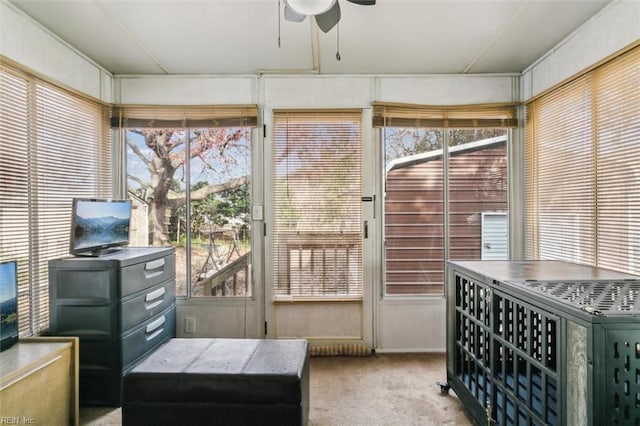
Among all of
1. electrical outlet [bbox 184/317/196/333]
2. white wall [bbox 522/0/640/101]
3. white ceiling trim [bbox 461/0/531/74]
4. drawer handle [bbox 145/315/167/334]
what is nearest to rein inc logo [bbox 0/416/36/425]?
drawer handle [bbox 145/315/167/334]

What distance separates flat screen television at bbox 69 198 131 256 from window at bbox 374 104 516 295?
2213mm

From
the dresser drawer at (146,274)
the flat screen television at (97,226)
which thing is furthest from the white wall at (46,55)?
the dresser drawer at (146,274)

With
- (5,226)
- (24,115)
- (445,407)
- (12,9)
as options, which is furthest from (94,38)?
(445,407)

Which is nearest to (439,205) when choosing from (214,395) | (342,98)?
(342,98)

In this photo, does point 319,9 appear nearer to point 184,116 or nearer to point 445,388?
point 184,116

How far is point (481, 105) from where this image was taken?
322 cm

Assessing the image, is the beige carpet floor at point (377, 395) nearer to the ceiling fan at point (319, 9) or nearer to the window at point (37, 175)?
the window at point (37, 175)

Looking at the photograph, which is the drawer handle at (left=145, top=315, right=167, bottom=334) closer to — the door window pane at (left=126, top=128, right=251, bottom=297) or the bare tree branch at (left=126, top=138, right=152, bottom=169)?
the door window pane at (left=126, top=128, right=251, bottom=297)

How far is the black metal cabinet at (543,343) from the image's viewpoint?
3.92ft

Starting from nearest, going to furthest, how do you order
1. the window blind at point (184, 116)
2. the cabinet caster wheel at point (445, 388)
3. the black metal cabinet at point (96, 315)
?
the black metal cabinet at point (96, 315) → the cabinet caster wheel at point (445, 388) → the window blind at point (184, 116)

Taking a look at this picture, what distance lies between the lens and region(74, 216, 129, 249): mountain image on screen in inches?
92.0

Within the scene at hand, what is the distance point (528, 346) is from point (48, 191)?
3.10 meters

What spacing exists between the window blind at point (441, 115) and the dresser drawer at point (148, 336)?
2.46 m

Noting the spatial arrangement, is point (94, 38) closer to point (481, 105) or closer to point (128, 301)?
point (128, 301)
